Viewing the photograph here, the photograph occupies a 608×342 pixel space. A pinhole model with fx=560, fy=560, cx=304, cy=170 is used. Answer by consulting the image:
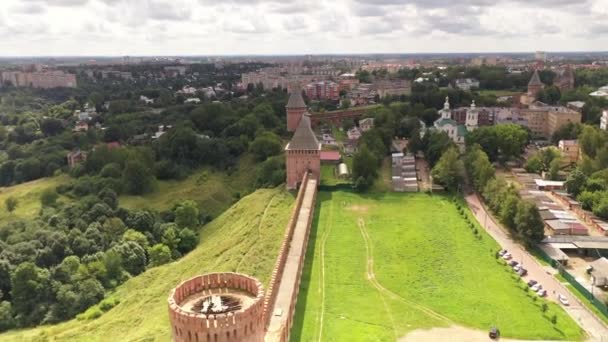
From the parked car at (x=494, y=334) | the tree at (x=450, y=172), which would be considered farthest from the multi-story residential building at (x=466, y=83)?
the parked car at (x=494, y=334)

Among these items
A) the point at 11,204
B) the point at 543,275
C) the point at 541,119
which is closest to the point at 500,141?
the point at 541,119

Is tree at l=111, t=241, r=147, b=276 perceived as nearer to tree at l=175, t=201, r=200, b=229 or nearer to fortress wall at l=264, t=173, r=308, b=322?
tree at l=175, t=201, r=200, b=229

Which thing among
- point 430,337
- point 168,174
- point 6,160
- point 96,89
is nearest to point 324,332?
point 430,337

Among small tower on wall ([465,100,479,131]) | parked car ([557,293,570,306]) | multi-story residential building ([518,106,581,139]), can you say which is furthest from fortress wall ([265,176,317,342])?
multi-story residential building ([518,106,581,139])

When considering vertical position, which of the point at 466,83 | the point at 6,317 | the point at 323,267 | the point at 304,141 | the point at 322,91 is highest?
the point at 466,83

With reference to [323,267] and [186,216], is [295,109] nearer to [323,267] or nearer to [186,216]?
[186,216]

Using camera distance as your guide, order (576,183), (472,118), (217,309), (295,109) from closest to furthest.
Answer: (217,309) → (576,183) → (472,118) → (295,109)

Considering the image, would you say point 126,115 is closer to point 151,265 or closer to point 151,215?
point 151,215
